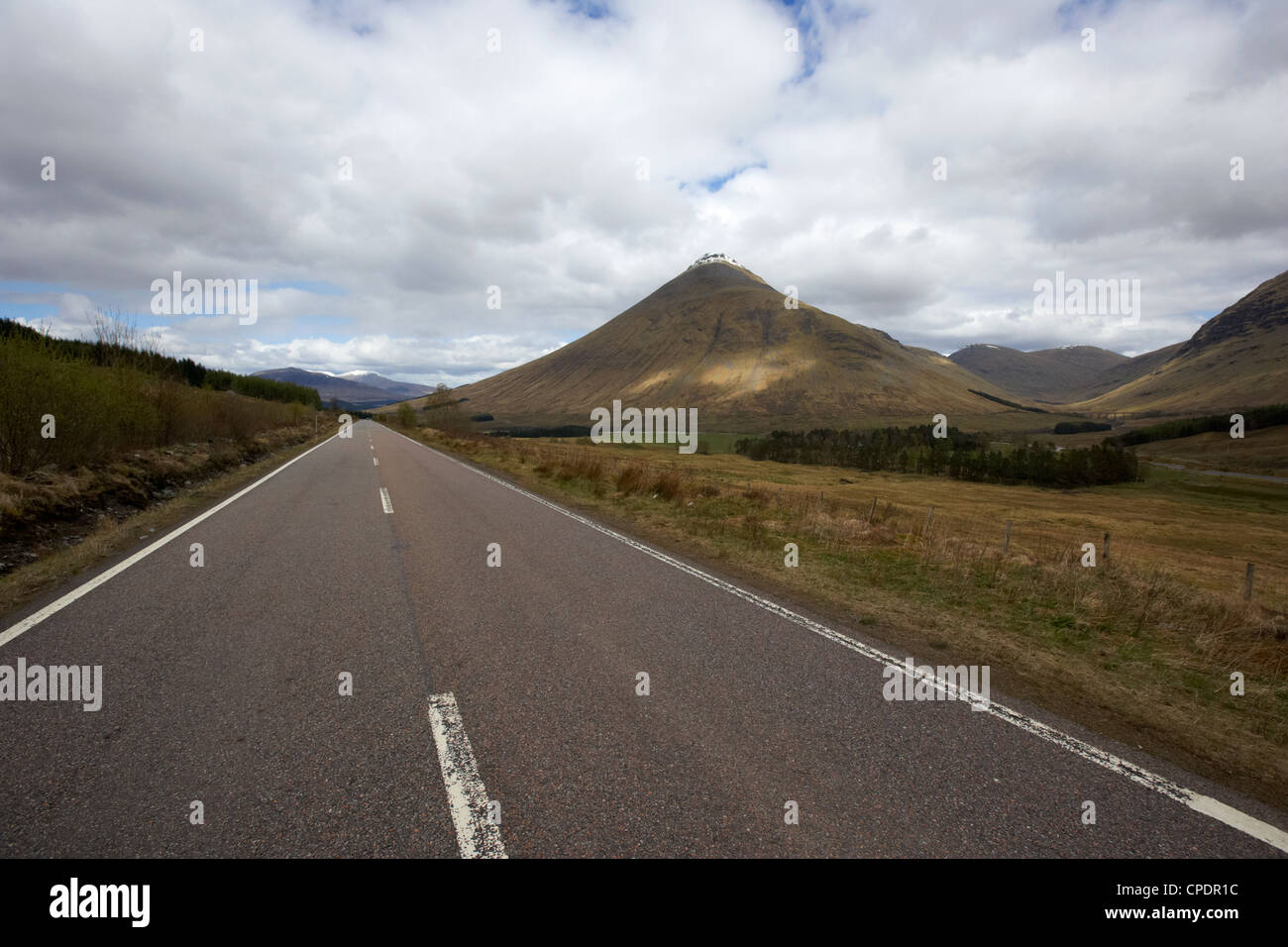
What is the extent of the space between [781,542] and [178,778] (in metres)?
9.99

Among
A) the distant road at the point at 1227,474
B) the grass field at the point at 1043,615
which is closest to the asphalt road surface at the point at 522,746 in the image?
the grass field at the point at 1043,615

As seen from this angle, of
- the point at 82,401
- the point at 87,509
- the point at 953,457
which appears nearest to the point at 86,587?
the point at 87,509

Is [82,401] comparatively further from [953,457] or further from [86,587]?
[953,457]

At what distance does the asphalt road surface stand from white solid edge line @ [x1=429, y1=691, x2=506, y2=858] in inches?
0.6

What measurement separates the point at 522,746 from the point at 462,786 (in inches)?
20.7

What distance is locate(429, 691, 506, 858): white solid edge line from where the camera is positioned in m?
2.84

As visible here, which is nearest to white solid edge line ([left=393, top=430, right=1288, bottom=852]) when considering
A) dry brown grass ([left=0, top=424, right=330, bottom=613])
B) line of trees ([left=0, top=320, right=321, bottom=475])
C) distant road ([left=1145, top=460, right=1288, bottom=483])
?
dry brown grass ([left=0, top=424, right=330, bottom=613])

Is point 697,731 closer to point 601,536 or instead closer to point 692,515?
point 601,536

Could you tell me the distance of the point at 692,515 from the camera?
14.8 m

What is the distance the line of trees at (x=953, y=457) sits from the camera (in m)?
76.9

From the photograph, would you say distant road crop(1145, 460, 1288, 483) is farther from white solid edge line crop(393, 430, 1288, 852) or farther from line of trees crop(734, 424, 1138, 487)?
white solid edge line crop(393, 430, 1288, 852)

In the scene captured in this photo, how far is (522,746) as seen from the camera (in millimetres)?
3756

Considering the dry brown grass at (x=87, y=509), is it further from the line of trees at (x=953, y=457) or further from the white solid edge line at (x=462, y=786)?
the line of trees at (x=953, y=457)
